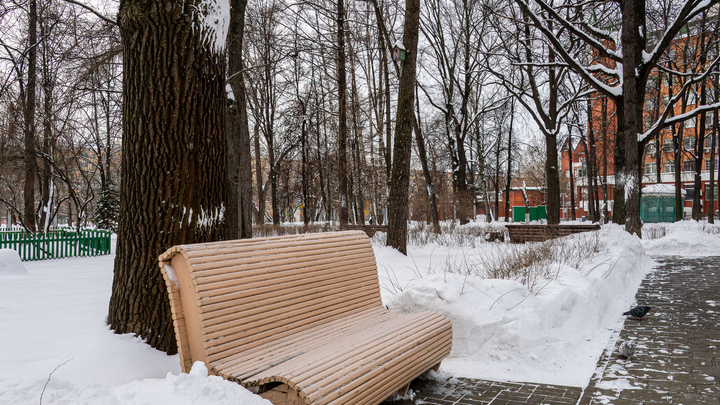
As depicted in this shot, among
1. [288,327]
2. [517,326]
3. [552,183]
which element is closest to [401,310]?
[517,326]

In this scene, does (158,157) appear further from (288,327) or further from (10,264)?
(10,264)

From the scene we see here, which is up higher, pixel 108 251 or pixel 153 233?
pixel 153 233

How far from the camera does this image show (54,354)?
10.7ft

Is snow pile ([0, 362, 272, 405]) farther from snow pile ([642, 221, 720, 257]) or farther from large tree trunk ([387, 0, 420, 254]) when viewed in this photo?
snow pile ([642, 221, 720, 257])

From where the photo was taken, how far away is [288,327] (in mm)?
3141

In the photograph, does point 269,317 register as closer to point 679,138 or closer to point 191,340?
point 191,340

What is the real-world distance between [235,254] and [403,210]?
25.5 ft

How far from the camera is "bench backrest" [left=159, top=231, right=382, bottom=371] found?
264cm

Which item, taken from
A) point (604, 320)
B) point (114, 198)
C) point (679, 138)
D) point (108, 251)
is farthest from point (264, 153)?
point (604, 320)

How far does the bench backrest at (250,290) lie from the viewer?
264 centimetres

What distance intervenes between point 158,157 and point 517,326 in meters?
3.33

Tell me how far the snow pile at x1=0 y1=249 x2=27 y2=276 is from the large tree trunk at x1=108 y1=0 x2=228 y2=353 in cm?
695

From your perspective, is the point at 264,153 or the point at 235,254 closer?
the point at 235,254

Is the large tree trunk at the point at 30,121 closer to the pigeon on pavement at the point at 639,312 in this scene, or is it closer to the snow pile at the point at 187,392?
the snow pile at the point at 187,392
